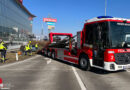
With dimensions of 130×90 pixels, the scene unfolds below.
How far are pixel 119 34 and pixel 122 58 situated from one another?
4.18ft

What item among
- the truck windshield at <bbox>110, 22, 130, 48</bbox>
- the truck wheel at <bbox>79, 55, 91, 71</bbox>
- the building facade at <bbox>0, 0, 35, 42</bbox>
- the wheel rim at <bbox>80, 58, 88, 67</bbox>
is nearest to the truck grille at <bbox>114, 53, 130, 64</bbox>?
the truck windshield at <bbox>110, 22, 130, 48</bbox>

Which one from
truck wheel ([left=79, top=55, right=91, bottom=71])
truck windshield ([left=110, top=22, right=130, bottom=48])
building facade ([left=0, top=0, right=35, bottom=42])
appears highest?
building facade ([left=0, top=0, right=35, bottom=42])

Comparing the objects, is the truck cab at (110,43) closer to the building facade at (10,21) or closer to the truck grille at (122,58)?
the truck grille at (122,58)

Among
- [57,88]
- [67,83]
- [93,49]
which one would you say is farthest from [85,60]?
[57,88]

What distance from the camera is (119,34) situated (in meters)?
6.70

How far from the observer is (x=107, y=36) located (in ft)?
21.3

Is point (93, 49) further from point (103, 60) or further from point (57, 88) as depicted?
point (57, 88)

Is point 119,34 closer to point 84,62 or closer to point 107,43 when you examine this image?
point 107,43

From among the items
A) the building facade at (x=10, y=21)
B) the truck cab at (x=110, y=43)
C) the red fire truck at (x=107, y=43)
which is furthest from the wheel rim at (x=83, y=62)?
the building facade at (x=10, y=21)

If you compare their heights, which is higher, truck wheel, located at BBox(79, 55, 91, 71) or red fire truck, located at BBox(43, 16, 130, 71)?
red fire truck, located at BBox(43, 16, 130, 71)

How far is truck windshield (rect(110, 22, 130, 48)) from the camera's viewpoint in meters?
6.56

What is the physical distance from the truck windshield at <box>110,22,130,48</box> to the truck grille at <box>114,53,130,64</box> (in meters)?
0.46

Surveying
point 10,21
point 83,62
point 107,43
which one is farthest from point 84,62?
point 10,21

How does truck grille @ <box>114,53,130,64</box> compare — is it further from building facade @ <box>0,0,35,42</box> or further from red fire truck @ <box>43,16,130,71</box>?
building facade @ <box>0,0,35,42</box>
